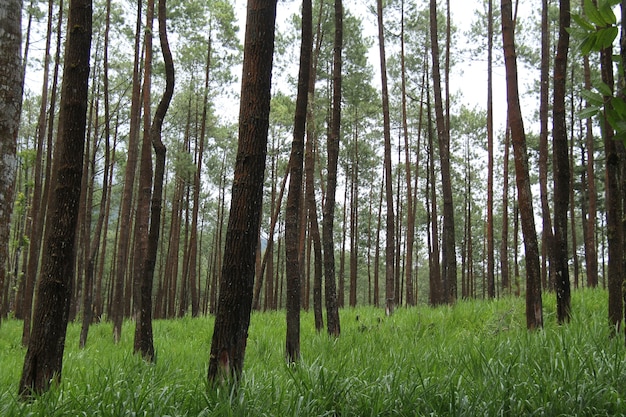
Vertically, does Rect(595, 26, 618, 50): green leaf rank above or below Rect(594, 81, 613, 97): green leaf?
above

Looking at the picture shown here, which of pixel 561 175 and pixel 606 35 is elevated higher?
pixel 561 175

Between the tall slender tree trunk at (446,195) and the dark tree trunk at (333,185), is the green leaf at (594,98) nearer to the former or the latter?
the dark tree trunk at (333,185)

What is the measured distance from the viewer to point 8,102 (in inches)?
132

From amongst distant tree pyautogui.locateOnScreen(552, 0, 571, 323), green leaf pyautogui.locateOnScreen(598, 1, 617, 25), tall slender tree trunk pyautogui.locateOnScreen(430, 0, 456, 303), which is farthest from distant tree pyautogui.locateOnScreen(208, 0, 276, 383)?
tall slender tree trunk pyautogui.locateOnScreen(430, 0, 456, 303)

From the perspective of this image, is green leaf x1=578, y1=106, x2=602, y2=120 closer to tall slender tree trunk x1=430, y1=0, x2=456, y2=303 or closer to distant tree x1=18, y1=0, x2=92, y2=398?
distant tree x1=18, y1=0, x2=92, y2=398

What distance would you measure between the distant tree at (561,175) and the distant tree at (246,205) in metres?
4.04

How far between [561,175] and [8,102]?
5814 millimetres

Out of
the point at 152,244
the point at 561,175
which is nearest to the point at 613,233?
the point at 561,175

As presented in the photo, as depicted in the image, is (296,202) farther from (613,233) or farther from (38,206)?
(38,206)

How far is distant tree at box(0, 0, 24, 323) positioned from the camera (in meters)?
3.33

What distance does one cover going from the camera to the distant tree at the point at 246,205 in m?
3.46

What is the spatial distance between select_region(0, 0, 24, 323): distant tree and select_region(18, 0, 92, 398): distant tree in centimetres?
29

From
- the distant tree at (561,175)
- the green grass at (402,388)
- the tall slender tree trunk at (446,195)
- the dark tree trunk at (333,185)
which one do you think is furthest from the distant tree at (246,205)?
the tall slender tree trunk at (446,195)

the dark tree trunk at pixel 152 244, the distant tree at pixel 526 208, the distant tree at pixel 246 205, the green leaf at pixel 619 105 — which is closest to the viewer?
the green leaf at pixel 619 105
